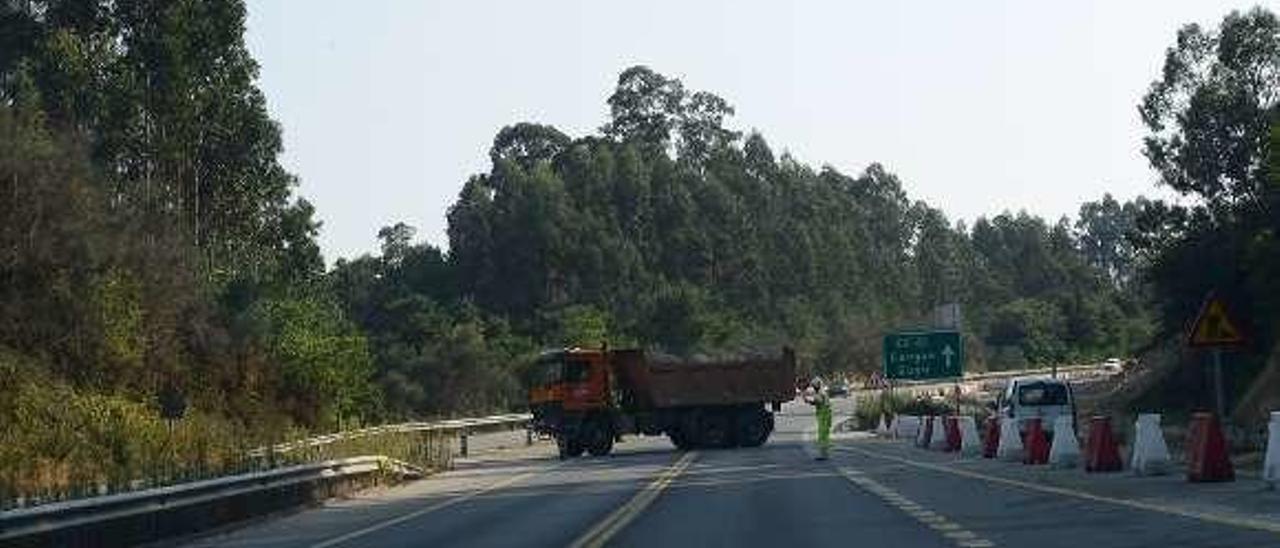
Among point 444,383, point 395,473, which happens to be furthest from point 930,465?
point 444,383

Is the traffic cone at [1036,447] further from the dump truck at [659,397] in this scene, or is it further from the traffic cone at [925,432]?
the dump truck at [659,397]

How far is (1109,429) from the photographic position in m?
31.7

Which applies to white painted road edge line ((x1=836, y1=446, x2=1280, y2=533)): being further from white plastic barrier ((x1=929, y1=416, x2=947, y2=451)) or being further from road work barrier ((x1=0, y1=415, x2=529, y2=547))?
road work barrier ((x1=0, y1=415, x2=529, y2=547))

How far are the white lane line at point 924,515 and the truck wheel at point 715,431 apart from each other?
21032 millimetres

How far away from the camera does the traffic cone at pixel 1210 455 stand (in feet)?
84.9

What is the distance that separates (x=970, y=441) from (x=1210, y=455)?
18.8 meters

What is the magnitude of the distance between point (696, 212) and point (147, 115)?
81.9 metres

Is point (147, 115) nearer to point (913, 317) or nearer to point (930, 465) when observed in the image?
point (930, 465)

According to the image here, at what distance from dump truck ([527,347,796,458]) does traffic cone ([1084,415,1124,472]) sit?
2500cm

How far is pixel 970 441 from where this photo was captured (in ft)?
147

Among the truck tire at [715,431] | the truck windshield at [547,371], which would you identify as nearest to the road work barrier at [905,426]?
the truck tire at [715,431]

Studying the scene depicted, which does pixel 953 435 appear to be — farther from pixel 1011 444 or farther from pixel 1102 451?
pixel 1102 451

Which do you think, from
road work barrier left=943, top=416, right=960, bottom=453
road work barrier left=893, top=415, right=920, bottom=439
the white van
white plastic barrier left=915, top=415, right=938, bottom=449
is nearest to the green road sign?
road work barrier left=893, top=415, right=920, bottom=439

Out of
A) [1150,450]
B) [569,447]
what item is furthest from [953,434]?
[1150,450]
